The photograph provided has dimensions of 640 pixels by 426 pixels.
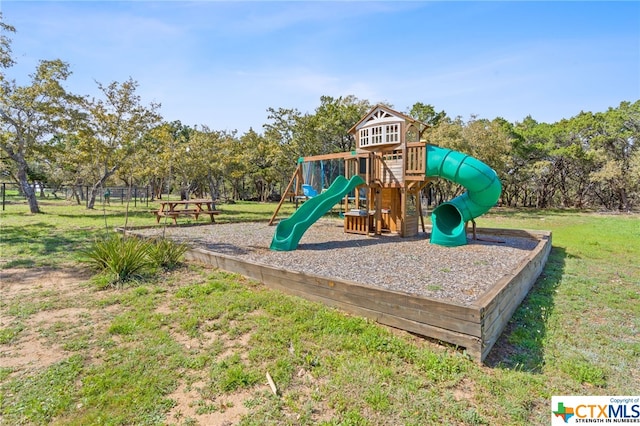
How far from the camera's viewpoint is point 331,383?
2.57 metres

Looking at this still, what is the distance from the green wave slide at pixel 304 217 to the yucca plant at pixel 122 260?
2527 millimetres

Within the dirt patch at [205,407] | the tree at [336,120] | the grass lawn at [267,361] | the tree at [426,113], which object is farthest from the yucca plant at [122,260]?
the tree at [426,113]

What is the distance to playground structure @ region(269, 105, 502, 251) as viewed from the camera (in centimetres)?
750

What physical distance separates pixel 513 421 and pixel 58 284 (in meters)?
5.92

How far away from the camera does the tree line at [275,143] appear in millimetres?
15023

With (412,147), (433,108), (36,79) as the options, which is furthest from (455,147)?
(36,79)

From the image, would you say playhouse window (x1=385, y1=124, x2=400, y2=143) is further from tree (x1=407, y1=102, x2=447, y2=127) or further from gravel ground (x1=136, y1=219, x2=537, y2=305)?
tree (x1=407, y1=102, x2=447, y2=127)

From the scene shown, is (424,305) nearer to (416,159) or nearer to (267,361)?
(267,361)

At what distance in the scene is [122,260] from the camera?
5.09 metres

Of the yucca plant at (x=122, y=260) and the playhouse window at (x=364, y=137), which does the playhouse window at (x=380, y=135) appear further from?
the yucca plant at (x=122, y=260)

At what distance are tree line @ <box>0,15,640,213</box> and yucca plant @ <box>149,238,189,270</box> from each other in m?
5.85

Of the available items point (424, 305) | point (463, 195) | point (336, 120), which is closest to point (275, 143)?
point (336, 120)

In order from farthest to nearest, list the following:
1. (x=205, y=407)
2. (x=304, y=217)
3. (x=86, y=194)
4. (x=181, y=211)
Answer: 1. (x=86, y=194)
2. (x=181, y=211)
3. (x=304, y=217)
4. (x=205, y=407)

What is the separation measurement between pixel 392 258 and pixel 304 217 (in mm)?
2518
